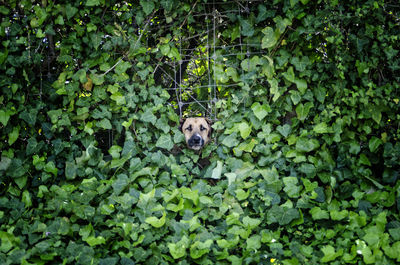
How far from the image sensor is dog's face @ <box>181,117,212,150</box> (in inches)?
103

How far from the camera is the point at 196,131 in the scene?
8.75ft

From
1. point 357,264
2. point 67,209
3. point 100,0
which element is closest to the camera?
point 357,264

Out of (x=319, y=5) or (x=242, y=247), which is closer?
(x=242, y=247)

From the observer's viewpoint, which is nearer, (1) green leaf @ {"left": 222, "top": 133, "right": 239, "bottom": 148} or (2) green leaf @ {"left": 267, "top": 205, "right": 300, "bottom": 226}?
(2) green leaf @ {"left": 267, "top": 205, "right": 300, "bottom": 226}

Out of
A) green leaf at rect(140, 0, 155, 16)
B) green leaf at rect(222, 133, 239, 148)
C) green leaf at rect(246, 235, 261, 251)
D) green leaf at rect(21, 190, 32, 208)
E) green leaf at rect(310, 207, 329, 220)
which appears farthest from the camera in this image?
green leaf at rect(222, 133, 239, 148)

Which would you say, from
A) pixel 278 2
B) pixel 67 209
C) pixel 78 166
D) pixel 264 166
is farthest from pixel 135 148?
pixel 278 2

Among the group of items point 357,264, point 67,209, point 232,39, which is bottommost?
point 357,264

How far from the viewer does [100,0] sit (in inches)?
101

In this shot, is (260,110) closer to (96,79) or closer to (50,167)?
(96,79)

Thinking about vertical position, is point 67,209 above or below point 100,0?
below

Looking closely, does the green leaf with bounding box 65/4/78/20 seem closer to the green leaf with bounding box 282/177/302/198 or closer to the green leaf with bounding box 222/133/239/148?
the green leaf with bounding box 222/133/239/148

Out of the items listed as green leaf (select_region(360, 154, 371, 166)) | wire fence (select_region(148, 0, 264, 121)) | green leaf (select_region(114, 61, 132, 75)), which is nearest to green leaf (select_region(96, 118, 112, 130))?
green leaf (select_region(114, 61, 132, 75))

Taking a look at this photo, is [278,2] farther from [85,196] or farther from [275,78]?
[85,196]

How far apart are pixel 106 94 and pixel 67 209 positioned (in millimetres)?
916
